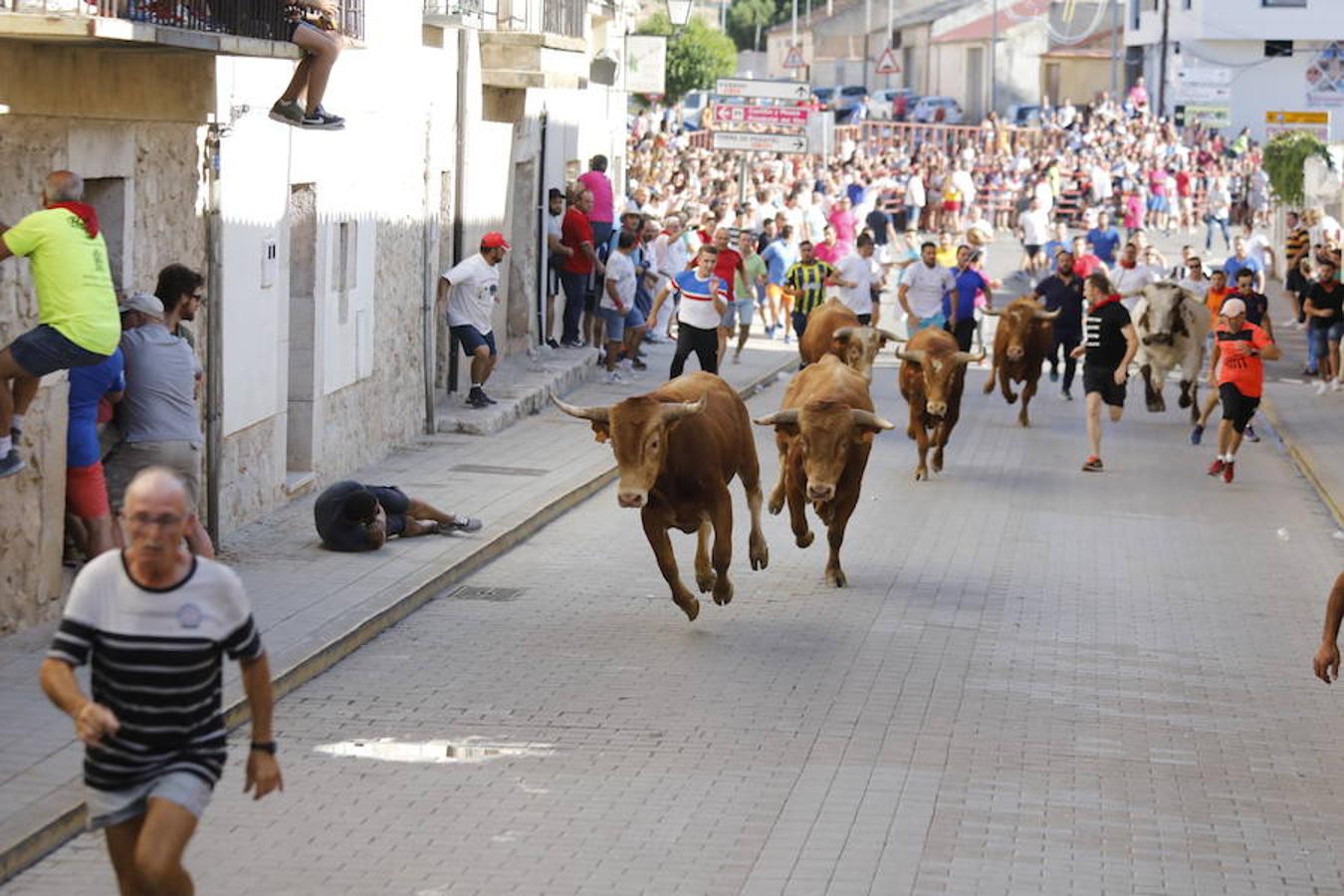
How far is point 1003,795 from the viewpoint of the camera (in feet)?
33.9

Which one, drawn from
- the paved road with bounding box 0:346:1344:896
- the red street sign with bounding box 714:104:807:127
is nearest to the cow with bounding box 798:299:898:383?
the paved road with bounding box 0:346:1344:896

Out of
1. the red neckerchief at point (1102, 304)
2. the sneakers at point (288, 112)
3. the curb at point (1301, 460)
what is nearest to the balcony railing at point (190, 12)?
the sneakers at point (288, 112)

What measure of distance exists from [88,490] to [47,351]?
125cm

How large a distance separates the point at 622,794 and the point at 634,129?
49584 mm

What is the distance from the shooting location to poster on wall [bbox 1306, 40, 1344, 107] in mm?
39188

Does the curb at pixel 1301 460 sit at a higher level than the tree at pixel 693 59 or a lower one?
lower

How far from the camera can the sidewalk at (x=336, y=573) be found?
31.8 ft

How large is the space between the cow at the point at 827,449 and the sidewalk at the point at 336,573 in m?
2.21

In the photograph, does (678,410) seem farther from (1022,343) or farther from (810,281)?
(810,281)

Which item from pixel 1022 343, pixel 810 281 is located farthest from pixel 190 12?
pixel 810 281

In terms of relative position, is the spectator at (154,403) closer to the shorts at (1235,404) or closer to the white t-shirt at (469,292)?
the white t-shirt at (469,292)

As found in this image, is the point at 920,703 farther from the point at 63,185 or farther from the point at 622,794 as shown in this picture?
the point at 63,185

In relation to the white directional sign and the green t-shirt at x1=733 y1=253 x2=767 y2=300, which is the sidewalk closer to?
the green t-shirt at x1=733 y1=253 x2=767 y2=300

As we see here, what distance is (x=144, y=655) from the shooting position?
270 inches
